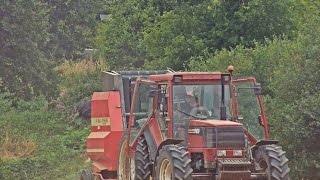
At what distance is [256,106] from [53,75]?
1791 centimetres

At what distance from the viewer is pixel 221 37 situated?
22922mm

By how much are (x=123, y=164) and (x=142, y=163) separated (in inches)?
63.4

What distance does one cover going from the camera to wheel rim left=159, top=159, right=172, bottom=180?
11953 mm

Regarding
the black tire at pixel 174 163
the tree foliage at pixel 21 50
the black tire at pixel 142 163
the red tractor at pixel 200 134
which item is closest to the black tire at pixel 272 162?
the red tractor at pixel 200 134

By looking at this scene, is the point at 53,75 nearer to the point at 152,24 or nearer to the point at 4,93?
the point at 4,93

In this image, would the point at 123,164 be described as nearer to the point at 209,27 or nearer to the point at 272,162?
the point at 272,162

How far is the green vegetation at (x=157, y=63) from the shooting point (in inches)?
645

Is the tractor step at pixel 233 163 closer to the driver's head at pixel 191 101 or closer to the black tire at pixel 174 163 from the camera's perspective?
the black tire at pixel 174 163

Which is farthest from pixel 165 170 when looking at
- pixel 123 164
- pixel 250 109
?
pixel 123 164

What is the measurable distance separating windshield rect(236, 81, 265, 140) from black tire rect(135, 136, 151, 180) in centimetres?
187

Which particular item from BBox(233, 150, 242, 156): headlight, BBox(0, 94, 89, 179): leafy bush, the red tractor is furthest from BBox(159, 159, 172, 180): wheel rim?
BBox(0, 94, 89, 179): leafy bush

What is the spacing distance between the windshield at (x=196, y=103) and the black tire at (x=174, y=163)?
2.68 ft

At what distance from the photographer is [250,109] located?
13.7 metres

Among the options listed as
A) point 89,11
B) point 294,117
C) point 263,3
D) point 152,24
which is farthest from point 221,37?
point 89,11
